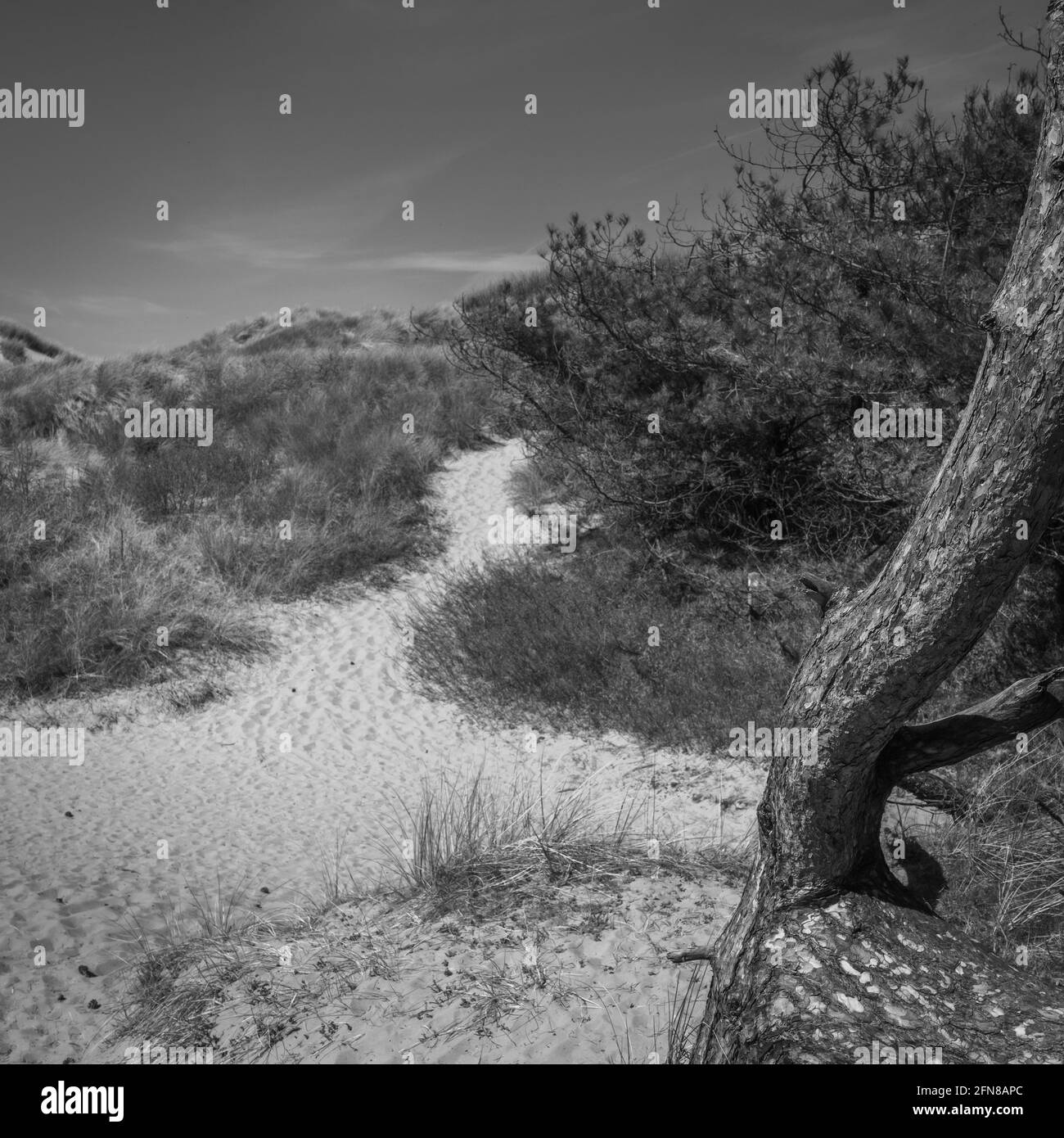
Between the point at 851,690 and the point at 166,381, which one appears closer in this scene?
the point at 851,690

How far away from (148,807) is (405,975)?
3220mm

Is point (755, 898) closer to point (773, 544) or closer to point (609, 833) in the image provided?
point (609, 833)

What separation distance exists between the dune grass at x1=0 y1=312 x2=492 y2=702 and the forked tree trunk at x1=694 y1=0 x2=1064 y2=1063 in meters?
6.31

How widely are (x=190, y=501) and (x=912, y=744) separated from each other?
931 centimetres

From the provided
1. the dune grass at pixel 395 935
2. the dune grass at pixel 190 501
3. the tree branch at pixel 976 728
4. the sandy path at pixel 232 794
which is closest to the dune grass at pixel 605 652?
the sandy path at pixel 232 794

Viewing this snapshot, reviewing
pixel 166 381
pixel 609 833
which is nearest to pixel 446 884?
pixel 609 833

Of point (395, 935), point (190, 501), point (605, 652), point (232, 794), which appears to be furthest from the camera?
point (190, 501)

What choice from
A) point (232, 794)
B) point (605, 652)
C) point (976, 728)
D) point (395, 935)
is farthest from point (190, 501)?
point (976, 728)

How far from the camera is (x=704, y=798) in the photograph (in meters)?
5.39

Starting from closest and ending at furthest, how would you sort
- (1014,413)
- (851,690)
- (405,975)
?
(1014,413) → (851,690) → (405,975)

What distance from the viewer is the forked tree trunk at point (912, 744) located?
7.28 ft

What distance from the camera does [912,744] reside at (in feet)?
8.96

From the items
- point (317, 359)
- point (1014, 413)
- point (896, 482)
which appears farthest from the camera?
point (317, 359)

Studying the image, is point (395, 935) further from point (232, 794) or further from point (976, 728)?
point (232, 794)
